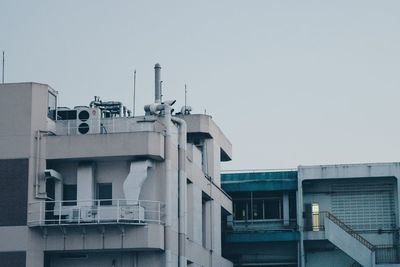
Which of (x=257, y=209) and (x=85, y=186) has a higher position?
(x=257, y=209)

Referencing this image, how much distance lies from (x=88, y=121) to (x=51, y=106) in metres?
2.57

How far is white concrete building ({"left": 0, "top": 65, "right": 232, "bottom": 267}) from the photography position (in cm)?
5416

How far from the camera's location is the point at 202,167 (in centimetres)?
7231

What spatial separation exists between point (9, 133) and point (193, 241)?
15235 mm

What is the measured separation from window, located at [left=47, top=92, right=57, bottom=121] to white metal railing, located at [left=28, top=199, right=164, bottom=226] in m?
5.78

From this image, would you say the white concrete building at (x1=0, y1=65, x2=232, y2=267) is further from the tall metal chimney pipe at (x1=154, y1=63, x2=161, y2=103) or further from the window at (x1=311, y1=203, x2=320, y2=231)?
the window at (x1=311, y1=203, x2=320, y2=231)

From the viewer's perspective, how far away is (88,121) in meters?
57.6

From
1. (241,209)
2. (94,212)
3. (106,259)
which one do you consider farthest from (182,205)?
(241,209)

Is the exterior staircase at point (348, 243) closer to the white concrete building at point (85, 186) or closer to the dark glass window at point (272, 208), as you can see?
the dark glass window at point (272, 208)

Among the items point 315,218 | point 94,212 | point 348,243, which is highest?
point 315,218

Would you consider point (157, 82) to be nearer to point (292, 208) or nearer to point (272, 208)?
point (292, 208)

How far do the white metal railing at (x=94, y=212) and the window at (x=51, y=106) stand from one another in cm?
578

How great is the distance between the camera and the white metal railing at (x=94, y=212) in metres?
54.0

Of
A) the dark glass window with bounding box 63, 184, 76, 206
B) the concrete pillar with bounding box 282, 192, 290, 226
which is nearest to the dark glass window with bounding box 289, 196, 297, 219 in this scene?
the concrete pillar with bounding box 282, 192, 290, 226
